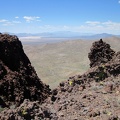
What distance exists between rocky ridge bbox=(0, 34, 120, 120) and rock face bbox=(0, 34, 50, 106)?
2.19 feet

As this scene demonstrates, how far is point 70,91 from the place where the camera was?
11.5m

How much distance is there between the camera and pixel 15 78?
10.9 metres

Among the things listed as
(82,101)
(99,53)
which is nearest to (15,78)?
(82,101)

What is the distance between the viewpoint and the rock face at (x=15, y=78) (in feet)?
34.7

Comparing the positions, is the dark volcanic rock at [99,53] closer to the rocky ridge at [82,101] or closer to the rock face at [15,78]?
the rocky ridge at [82,101]

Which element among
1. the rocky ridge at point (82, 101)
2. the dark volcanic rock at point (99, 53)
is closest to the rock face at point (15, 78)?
the rocky ridge at point (82, 101)

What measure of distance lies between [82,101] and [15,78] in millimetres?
2620

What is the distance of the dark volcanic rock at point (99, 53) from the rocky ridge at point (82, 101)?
70.2 inches

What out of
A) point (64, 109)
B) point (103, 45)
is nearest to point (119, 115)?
point (64, 109)

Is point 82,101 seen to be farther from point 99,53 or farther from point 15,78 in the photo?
point 99,53

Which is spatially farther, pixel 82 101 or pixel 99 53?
pixel 99 53

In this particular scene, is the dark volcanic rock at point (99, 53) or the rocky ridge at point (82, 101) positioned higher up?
the dark volcanic rock at point (99, 53)

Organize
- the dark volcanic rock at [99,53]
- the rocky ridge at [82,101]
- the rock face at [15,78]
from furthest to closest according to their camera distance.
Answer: the dark volcanic rock at [99,53] → the rock face at [15,78] → the rocky ridge at [82,101]

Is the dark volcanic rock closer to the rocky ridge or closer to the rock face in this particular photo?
the rocky ridge
